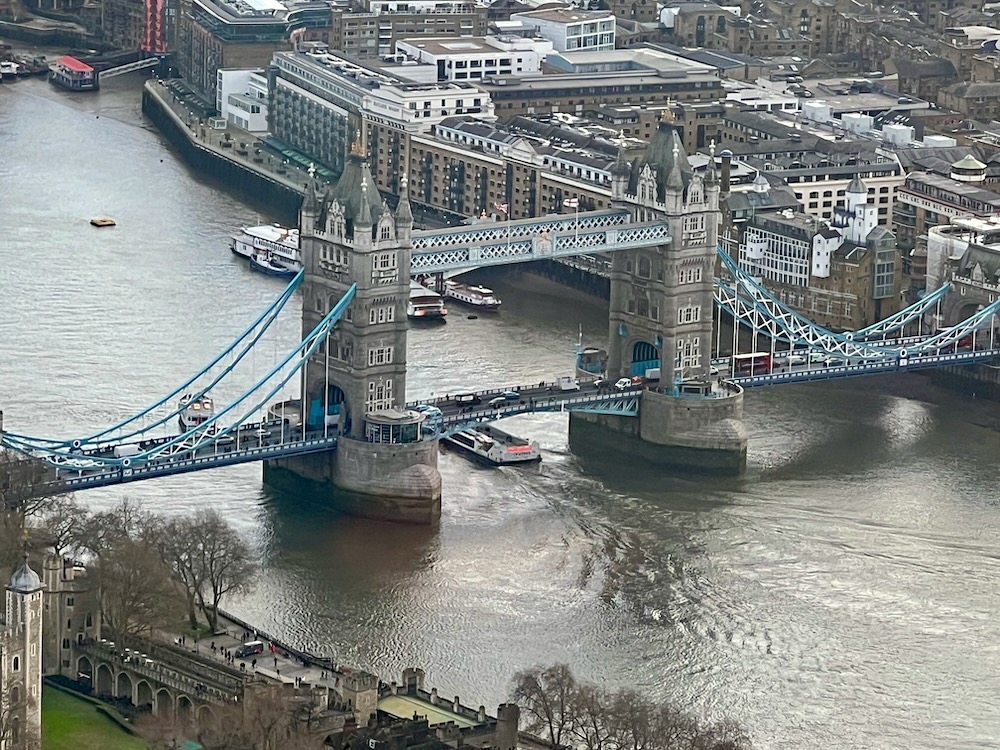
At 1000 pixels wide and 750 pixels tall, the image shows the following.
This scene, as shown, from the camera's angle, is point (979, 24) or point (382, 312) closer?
point (382, 312)

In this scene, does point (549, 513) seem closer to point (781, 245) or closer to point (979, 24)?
point (781, 245)

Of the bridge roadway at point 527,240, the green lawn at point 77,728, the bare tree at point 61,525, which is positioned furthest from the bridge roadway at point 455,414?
the green lawn at point 77,728

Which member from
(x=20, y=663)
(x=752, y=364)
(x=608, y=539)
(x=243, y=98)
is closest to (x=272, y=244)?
(x=752, y=364)

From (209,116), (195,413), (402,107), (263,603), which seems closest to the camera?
(263,603)

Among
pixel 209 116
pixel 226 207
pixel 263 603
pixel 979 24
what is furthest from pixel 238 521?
pixel 979 24

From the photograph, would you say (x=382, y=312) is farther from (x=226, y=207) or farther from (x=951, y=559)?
(x=226, y=207)

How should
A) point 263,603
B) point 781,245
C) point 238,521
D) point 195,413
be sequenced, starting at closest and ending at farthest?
point 263,603 → point 238,521 → point 195,413 → point 781,245

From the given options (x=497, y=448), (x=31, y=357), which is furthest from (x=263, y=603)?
(x=31, y=357)
